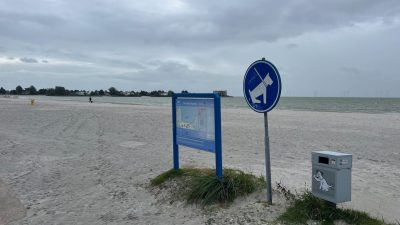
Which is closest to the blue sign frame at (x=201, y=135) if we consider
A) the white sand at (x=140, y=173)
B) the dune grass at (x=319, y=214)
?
the white sand at (x=140, y=173)

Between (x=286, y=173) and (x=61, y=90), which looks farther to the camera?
(x=61, y=90)

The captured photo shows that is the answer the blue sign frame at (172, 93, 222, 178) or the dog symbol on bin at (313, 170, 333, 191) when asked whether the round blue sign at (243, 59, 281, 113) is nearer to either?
the blue sign frame at (172, 93, 222, 178)

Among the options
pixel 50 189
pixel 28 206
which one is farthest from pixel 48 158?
pixel 28 206

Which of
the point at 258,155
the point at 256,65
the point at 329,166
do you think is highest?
the point at 256,65

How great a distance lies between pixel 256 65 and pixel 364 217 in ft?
7.47

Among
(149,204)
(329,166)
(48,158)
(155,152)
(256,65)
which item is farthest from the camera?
(155,152)

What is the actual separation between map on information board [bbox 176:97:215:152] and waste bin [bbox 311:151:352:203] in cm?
176

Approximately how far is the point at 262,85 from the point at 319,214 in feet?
5.69

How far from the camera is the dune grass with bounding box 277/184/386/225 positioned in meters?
4.81

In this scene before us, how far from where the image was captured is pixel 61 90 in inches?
7687

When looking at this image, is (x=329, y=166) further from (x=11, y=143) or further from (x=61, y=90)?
(x=61, y=90)

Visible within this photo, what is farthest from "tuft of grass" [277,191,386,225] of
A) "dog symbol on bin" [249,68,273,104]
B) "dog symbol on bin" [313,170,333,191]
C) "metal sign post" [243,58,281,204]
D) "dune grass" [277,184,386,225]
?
"dog symbol on bin" [249,68,273,104]

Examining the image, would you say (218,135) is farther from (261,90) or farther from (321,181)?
(321,181)

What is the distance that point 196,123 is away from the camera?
6.64 m
